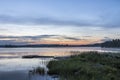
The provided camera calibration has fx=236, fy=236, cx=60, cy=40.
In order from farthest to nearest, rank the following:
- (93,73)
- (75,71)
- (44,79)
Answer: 1. (75,71)
2. (44,79)
3. (93,73)

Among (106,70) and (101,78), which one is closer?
(101,78)

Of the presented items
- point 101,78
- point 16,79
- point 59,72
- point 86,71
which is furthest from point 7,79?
point 101,78

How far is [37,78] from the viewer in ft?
78.9

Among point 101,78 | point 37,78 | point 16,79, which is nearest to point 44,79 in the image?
point 37,78

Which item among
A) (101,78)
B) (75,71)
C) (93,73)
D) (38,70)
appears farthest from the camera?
(38,70)

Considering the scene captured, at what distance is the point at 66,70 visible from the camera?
88.2 ft

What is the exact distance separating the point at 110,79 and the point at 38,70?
1196cm

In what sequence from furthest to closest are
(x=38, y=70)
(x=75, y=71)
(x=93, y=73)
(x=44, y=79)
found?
(x=38, y=70)
(x=75, y=71)
(x=44, y=79)
(x=93, y=73)

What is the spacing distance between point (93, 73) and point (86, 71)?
1479 mm

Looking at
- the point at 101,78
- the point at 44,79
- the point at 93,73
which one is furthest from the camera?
the point at 44,79

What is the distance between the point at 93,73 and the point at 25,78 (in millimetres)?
7013

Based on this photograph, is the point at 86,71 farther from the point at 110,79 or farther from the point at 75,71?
the point at 110,79

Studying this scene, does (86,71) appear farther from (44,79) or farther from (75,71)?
(44,79)

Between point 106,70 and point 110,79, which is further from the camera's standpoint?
point 106,70
